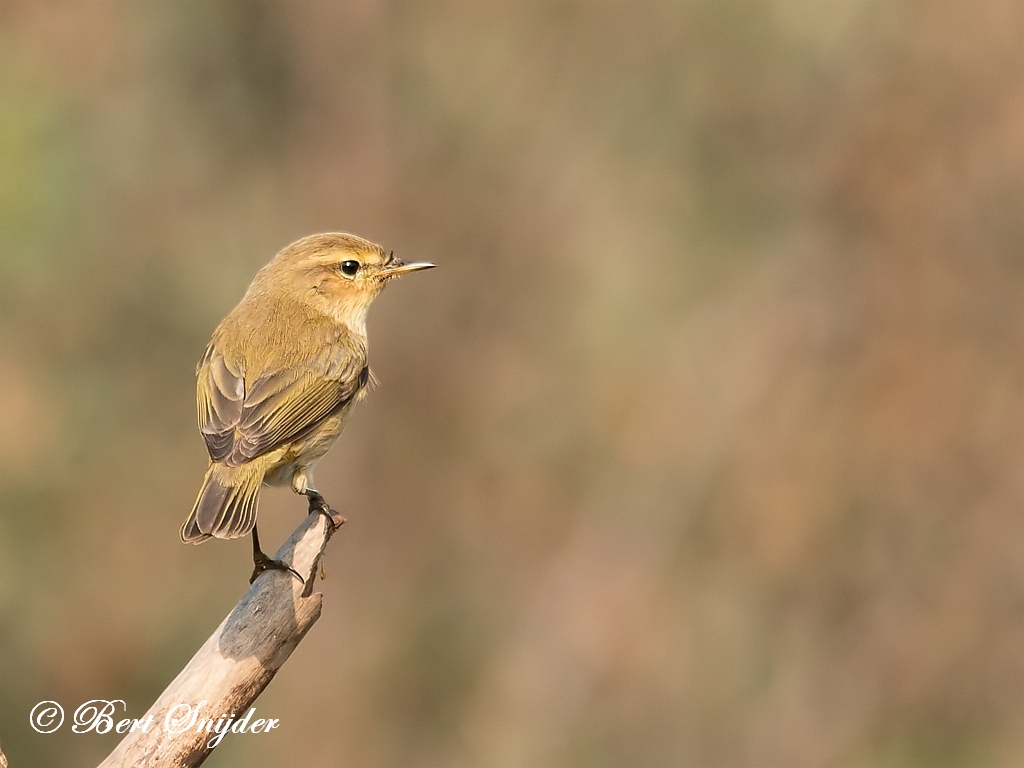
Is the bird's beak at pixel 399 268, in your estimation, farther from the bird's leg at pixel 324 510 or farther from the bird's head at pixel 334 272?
the bird's leg at pixel 324 510

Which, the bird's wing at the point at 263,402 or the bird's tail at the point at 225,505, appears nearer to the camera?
the bird's tail at the point at 225,505

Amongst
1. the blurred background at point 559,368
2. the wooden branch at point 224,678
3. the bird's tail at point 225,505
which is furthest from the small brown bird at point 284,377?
the blurred background at point 559,368

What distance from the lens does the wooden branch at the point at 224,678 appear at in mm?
3029

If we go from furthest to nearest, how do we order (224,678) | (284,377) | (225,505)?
(284,377) → (225,505) → (224,678)

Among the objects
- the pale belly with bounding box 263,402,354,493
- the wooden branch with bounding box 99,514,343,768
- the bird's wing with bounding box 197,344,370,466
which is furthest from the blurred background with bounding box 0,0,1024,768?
the wooden branch with bounding box 99,514,343,768

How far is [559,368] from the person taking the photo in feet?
31.3

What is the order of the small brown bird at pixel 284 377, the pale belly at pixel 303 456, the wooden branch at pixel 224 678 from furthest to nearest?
the pale belly at pixel 303 456 → the small brown bird at pixel 284 377 → the wooden branch at pixel 224 678

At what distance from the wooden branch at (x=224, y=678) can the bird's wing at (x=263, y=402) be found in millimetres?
553

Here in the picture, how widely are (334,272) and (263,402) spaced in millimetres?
790

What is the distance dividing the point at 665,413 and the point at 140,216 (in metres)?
3.66

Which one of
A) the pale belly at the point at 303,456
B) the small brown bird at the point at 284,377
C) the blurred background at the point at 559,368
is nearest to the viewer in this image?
the small brown bird at the point at 284,377

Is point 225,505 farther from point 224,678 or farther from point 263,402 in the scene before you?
point 224,678

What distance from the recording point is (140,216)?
930 centimetres

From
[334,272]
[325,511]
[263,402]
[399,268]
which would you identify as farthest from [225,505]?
[399,268]
